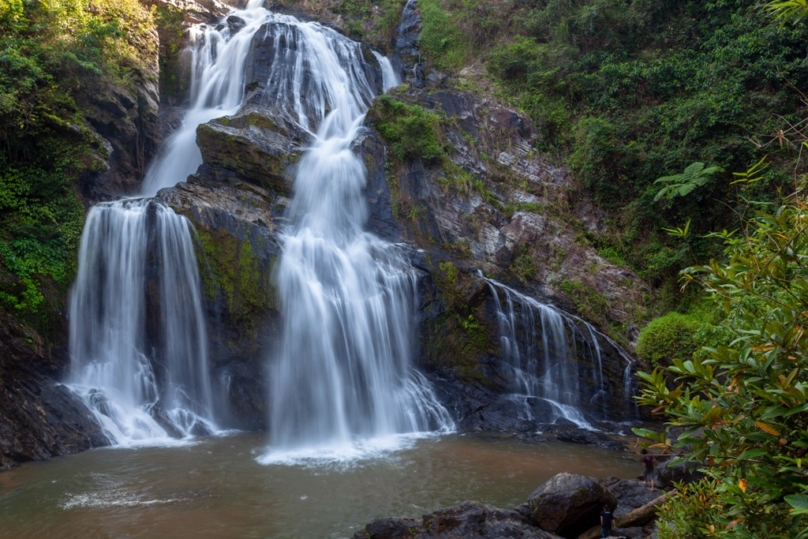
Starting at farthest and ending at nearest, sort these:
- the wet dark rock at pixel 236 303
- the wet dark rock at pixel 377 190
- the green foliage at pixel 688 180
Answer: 1. the wet dark rock at pixel 377 190
2. the green foliage at pixel 688 180
3. the wet dark rock at pixel 236 303

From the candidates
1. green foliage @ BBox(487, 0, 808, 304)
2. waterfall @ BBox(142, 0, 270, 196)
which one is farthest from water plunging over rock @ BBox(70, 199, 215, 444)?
green foliage @ BBox(487, 0, 808, 304)

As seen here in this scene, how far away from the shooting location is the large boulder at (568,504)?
23.1 feet

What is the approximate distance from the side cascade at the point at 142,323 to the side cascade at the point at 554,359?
295 inches

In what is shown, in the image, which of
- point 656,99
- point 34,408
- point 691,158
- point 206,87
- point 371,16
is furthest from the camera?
point 371,16

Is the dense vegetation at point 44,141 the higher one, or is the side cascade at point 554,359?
the dense vegetation at point 44,141

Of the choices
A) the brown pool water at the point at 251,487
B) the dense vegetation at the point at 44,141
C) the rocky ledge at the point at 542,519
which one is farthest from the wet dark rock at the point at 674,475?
the dense vegetation at the point at 44,141

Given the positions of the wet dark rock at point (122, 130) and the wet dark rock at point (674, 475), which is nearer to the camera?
the wet dark rock at point (674, 475)

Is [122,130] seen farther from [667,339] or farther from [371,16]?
[667,339]

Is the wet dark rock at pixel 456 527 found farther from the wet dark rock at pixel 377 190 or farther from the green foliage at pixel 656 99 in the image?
the wet dark rock at pixel 377 190

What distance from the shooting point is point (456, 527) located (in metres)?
6.66

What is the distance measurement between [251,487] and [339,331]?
5115 mm

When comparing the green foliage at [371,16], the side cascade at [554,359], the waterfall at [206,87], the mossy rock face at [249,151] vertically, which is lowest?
the side cascade at [554,359]

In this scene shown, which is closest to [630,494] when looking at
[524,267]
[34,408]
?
[524,267]

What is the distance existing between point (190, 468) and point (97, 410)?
332cm
